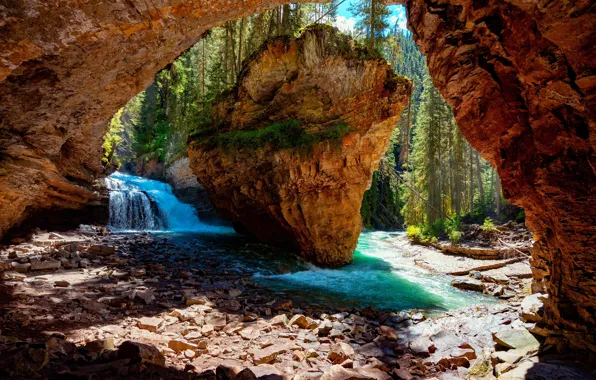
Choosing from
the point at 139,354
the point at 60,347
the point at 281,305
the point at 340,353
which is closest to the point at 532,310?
the point at 340,353

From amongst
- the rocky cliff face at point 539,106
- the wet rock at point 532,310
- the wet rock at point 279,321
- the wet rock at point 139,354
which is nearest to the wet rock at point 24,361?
the wet rock at point 139,354

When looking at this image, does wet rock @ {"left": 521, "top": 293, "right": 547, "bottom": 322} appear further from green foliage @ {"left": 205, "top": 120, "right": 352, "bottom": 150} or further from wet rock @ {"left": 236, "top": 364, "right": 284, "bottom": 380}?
green foliage @ {"left": 205, "top": 120, "right": 352, "bottom": 150}

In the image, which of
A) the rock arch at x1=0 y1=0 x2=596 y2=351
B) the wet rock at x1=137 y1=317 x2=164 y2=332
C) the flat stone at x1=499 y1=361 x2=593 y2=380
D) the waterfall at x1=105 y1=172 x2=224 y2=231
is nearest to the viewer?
Result: the rock arch at x1=0 y1=0 x2=596 y2=351

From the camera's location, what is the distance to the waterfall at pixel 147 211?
709 inches

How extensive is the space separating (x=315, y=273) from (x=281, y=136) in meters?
6.12

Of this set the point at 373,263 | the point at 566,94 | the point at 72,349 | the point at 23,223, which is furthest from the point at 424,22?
the point at 23,223

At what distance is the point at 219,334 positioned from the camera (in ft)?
17.2

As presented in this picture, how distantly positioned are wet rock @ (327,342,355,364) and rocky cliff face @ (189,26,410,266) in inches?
344

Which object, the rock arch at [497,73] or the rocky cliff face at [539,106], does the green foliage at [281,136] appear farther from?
the rocky cliff face at [539,106]

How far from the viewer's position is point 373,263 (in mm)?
15242

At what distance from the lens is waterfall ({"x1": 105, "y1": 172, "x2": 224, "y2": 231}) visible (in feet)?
59.1

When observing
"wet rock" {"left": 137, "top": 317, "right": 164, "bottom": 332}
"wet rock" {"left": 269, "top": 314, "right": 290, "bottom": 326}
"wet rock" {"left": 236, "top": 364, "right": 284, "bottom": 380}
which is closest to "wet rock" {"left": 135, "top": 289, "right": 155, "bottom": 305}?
"wet rock" {"left": 137, "top": 317, "right": 164, "bottom": 332}

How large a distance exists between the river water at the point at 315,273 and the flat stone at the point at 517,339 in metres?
3.79

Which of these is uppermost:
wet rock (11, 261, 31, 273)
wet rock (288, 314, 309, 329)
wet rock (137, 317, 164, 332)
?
wet rock (11, 261, 31, 273)
